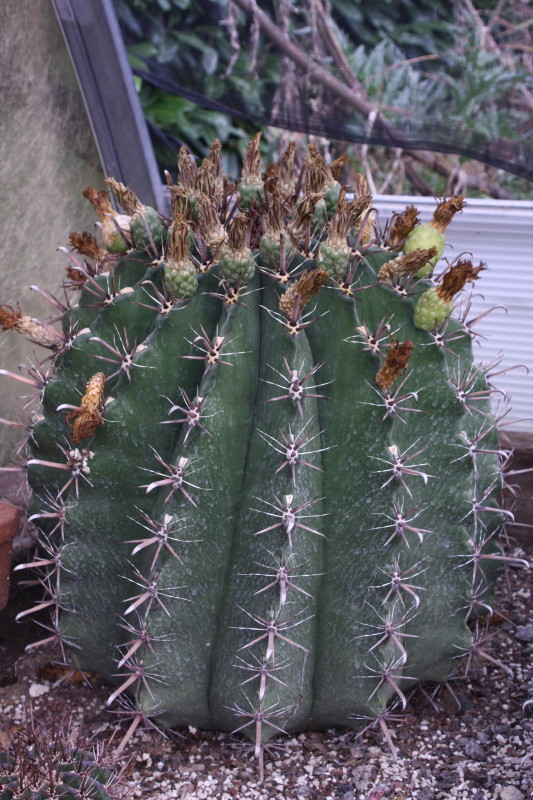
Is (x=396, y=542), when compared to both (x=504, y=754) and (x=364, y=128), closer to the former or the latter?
(x=504, y=754)

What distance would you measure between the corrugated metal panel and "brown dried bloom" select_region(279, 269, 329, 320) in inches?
40.3

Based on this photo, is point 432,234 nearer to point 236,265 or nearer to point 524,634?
point 236,265

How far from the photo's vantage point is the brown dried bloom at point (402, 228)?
59.2 inches

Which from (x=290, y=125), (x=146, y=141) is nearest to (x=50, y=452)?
(x=146, y=141)

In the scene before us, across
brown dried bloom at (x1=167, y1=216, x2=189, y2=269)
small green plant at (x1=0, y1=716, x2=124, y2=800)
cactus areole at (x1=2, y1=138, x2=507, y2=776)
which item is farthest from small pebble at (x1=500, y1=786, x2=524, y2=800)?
brown dried bloom at (x1=167, y1=216, x2=189, y2=269)

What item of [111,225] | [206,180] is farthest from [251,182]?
[111,225]

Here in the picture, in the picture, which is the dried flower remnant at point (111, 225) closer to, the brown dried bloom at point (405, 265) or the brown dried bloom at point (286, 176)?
the brown dried bloom at point (286, 176)

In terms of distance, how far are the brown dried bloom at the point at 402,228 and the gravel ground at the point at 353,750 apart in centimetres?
79

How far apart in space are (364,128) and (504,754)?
79.4 inches

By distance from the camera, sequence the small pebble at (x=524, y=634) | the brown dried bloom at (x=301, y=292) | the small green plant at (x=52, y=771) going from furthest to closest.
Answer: the small pebble at (x=524, y=634)
the brown dried bloom at (x=301, y=292)
the small green plant at (x=52, y=771)

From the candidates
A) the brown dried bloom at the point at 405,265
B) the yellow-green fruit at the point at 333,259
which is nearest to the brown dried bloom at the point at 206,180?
the yellow-green fruit at the point at 333,259

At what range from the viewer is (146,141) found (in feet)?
8.97

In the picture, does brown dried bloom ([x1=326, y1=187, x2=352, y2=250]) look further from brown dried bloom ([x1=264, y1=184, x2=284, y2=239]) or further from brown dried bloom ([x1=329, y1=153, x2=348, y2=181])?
brown dried bloom ([x1=329, y1=153, x2=348, y2=181])

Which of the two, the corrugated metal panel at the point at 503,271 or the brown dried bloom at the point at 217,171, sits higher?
the corrugated metal panel at the point at 503,271
